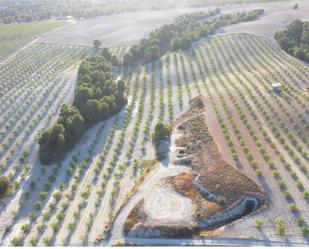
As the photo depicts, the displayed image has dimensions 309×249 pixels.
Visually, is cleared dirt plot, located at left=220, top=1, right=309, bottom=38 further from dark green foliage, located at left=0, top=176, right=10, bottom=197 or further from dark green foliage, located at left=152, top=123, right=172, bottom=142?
dark green foliage, located at left=0, top=176, right=10, bottom=197

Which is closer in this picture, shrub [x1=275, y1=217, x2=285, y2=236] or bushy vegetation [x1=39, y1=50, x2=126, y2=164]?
shrub [x1=275, y1=217, x2=285, y2=236]

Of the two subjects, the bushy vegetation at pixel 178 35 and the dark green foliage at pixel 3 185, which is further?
the bushy vegetation at pixel 178 35

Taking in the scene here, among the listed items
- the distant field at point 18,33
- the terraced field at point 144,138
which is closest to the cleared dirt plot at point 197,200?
the terraced field at point 144,138

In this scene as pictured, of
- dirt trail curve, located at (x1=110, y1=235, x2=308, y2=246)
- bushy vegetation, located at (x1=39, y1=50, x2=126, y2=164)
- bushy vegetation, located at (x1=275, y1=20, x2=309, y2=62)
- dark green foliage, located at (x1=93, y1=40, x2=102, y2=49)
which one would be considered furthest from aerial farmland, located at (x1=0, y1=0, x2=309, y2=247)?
dark green foliage, located at (x1=93, y1=40, x2=102, y2=49)

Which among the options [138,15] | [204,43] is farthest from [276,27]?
[138,15]

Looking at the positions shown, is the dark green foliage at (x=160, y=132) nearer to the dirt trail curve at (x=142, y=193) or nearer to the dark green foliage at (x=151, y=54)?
the dirt trail curve at (x=142, y=193)

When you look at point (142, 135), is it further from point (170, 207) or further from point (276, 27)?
point (276, 27)
